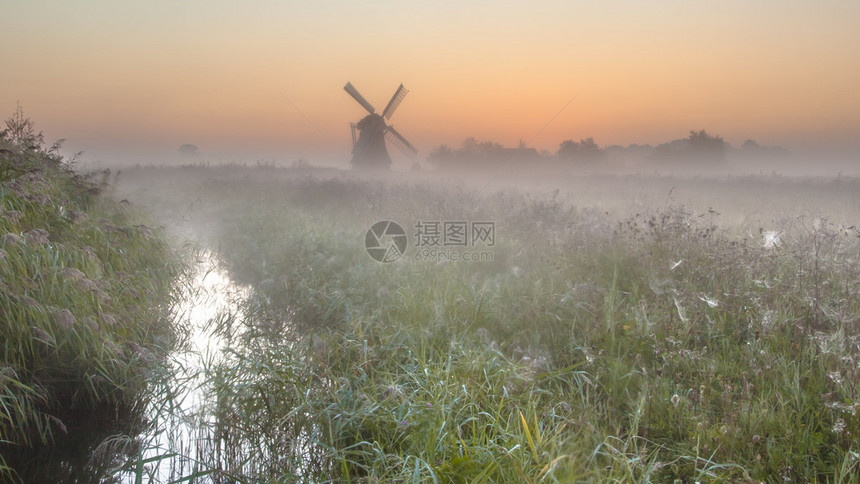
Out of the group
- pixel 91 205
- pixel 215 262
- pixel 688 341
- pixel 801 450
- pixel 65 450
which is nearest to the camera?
pixel 801 450

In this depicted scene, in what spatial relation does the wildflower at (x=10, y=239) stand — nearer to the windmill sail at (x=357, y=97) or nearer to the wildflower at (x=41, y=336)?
the wildflower at (x=41, y=336)

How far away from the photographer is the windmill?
24.5 metres

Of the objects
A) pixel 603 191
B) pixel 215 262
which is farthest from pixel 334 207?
pixel 603 191

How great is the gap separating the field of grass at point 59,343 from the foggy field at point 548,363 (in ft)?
2.10

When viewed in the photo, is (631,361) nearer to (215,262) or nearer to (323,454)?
(323,454)

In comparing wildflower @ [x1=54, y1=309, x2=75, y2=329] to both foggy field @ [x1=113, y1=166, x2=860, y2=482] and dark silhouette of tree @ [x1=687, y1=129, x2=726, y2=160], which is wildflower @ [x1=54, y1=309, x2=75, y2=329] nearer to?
foggy field @ [x1=113, y1=166, x2=860, y2=482]

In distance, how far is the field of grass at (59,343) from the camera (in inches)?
135

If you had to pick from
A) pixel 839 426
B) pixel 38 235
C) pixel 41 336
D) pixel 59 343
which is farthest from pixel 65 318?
pixel 839 426

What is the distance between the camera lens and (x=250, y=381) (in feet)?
12.8

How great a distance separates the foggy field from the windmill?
655 inches

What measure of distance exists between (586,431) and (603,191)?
11987mm

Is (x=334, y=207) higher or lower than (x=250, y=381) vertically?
higher

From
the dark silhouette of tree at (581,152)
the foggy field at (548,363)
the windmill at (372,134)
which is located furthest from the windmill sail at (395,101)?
the foggy field at (548,363)

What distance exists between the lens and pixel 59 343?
389cm
